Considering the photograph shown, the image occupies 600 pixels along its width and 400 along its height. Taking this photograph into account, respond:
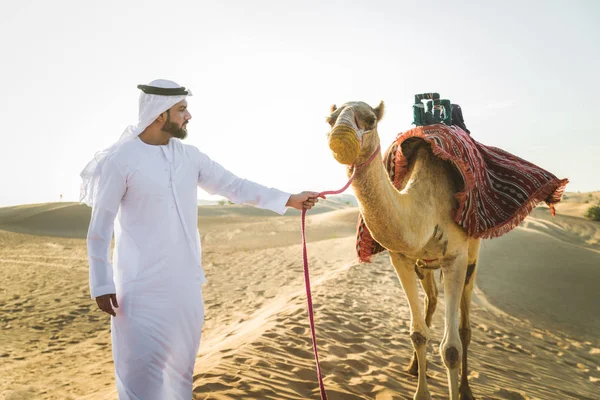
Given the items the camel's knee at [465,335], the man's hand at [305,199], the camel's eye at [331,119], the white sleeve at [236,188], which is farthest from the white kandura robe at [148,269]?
the camel's knee at [465,335]

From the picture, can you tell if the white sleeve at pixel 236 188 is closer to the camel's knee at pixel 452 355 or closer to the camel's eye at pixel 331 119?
the camel's eye at pixel 331 119

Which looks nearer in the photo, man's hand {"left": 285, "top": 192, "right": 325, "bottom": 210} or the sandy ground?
man's hand {"left": 285, "top": 192, "right": 325, "bottom": 210}

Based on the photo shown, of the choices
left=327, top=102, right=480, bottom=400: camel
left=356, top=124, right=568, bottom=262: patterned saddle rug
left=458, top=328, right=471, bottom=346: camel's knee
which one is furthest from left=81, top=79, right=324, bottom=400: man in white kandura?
left=458, top=328, right=471, bottom=346: camel's knee

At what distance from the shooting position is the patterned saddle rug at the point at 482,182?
399 centimetres

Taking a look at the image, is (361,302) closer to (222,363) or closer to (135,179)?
(222,363)

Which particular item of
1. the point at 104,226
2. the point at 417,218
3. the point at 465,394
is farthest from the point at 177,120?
the point at 465,394

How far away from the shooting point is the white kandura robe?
277 cm

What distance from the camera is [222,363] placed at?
4594 millimetres

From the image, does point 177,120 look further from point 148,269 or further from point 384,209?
point 384,209

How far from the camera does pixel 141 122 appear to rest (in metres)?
3.00

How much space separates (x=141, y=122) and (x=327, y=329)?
4.32m

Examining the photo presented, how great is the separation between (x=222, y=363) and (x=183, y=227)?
2.19m

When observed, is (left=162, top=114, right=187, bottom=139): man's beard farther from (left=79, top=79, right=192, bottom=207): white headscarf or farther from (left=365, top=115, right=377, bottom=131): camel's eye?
(left=365, top=115, right=377, bottom=131): camel's eye

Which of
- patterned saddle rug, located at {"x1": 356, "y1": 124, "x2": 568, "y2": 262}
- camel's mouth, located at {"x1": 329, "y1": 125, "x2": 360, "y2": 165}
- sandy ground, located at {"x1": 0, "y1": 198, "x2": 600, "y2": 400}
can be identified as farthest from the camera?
Answer: sandy ground, located at {"x1": 0, "y1": 198, "x2": 600, "y2": 400}
